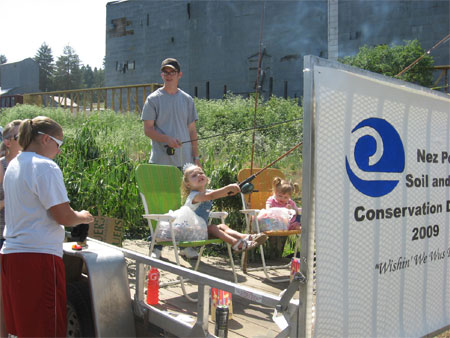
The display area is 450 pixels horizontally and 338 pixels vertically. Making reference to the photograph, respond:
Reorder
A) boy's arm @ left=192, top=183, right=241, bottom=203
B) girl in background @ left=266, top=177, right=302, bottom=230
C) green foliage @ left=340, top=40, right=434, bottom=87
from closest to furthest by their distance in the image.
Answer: boy's arm @ left=192, top=183, right=241, bottom=203
girl in background @ left=266, top=177, right=302, bottom=230
green foliage @ left=340, top=40, right=434, bottom=87

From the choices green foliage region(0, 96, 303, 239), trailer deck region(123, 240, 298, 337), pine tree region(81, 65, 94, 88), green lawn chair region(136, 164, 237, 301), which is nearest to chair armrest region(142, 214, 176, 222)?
green lawn chair region(136, 164, 237, 301)

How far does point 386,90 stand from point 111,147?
5.47 m

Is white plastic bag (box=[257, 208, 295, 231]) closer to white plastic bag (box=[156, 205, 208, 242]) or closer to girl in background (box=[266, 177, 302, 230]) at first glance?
girl in background (box=[266, 177, 302, 230])

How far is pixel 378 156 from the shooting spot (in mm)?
2266

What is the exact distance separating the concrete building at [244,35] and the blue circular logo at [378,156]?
1783 centimetres

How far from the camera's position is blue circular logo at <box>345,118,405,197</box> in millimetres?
2160

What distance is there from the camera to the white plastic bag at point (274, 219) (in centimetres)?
465

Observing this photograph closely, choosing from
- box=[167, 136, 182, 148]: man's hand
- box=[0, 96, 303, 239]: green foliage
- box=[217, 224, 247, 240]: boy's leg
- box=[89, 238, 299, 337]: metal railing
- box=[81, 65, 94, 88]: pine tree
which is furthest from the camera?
box=[81, 65, 94, 88]: pine tree

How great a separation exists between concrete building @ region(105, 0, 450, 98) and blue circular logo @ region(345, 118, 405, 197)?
17.8 metres

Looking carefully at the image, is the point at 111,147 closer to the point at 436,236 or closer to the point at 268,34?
the point at 436,236

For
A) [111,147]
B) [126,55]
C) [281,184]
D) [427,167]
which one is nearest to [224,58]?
[126,55]

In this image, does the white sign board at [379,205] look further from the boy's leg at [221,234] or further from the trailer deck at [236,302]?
the boy's leg at [221,234]

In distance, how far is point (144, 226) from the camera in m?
6.53

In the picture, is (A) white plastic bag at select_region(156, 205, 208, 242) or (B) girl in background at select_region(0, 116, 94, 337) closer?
(B) girl in background at select_region(0, 116, 94, 337)
